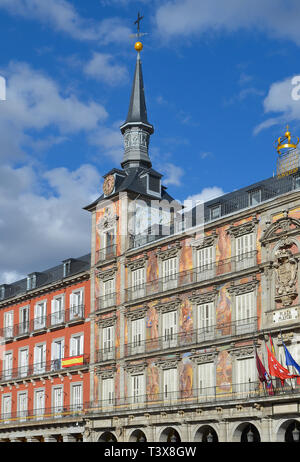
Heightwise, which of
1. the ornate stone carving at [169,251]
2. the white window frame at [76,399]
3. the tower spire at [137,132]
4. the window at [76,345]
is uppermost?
the tower spire at [137,132]

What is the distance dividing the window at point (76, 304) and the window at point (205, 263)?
46.6ft

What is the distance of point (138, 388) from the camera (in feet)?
166

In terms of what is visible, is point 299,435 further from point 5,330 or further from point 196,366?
point 5,330

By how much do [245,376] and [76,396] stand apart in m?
18.7

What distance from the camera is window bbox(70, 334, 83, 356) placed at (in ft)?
189

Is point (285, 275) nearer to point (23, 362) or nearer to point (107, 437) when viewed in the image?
point (107, 437)

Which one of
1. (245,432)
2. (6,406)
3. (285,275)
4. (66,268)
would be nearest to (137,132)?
(66,268)

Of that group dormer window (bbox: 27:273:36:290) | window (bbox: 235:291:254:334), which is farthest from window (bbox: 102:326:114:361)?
dormer window (bbox: 27:273:36:290)

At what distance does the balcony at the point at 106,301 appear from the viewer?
5456cm

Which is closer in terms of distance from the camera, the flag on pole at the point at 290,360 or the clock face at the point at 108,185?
the flag on pole at the point at 290,360

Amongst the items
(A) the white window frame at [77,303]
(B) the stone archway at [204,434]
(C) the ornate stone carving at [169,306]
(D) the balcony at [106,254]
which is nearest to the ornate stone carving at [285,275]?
(C) the ornate stone carving at [169,306]

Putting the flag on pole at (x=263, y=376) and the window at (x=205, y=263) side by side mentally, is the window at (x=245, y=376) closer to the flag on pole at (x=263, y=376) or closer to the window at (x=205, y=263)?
the flag on pole at (x=263, y=376)

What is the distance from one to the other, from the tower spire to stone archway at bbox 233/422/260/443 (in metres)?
26.7
